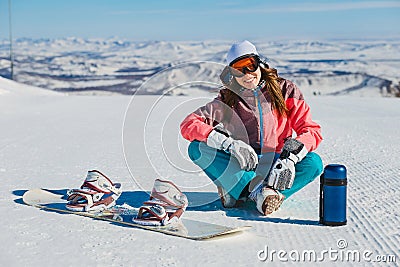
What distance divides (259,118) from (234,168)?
0.33 metres

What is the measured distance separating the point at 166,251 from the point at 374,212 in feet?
4.65

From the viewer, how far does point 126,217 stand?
11.3 feet

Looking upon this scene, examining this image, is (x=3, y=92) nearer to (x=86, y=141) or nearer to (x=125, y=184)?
(x=86, y=141)

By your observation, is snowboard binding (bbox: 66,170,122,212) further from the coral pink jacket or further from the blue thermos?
the blue thermos

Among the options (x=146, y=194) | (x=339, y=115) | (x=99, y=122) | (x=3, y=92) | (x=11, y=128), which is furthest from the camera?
(x=3, y=92)

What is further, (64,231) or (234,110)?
(234,110)

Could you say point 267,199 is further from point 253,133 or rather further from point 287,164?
point 253,133

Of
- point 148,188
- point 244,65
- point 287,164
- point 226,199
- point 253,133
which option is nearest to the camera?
point 287,164

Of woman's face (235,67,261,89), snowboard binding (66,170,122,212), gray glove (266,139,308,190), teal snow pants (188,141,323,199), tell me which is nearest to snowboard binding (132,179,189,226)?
teal snow pants (188,141,323,199)

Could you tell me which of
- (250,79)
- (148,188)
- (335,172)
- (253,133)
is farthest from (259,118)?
(148,188)

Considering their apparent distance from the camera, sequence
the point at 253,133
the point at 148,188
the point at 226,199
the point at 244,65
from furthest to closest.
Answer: the point at 148,188 < the point at 226,199 < the point at 253,133 < the point at 244,65

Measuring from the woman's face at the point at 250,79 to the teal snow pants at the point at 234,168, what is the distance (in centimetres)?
42

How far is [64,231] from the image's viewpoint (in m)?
3.21

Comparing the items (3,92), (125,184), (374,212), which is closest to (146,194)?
(125,184)
